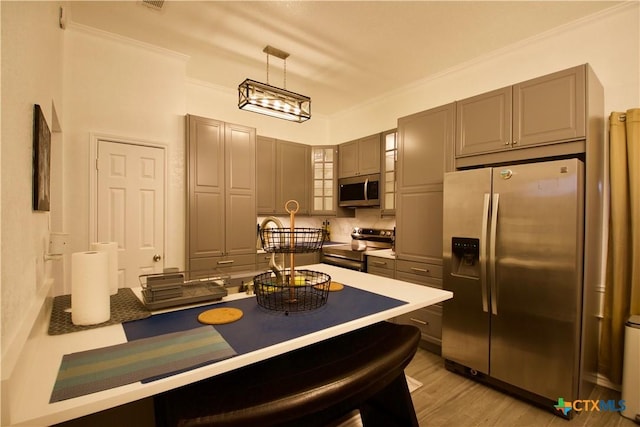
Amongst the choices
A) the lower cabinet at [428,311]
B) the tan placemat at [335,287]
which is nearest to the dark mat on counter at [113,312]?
the tan placemat at [335,287]

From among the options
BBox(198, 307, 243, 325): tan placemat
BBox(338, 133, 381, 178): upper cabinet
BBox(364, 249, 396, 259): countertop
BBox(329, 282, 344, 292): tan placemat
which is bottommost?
BBox(364, 249, 396, 259): countertop

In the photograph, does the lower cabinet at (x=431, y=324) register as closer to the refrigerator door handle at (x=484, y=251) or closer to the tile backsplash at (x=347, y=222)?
the refrigerator door handle at (x=484, y=251)

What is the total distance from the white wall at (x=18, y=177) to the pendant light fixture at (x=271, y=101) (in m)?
1.15

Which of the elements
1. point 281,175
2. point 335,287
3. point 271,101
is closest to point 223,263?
point 281,175

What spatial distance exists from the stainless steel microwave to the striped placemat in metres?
3.12

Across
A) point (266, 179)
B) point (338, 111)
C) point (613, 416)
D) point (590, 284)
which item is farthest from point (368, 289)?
point (338, 111)

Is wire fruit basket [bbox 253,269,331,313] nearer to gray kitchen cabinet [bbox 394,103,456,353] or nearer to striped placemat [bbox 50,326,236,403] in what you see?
striped placemat [bbox 50,326,236,403]

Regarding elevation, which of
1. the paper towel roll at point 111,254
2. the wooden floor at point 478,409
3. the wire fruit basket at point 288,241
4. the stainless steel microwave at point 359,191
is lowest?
the wooden floor at point 478,409

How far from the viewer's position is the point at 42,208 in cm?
130

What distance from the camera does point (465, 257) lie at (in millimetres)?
2486

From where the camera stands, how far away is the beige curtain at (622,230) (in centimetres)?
219

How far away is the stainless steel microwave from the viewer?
3.86 m

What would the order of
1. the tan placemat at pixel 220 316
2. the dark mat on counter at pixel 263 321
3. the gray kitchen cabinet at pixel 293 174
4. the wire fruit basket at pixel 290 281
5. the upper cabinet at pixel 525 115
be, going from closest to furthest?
1. the dark mat on counter at pixel 263 321
2. the tan placemat at pixel 220 316
3. the wire fruit basket at pixel 290 281
4. the upper cabinet at pixel 525 115
5. the gray kitchen cabinet at pixel 293 174

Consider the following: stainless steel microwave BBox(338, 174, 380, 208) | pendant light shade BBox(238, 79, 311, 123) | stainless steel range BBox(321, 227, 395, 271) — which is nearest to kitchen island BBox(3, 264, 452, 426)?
pendant light shade BBox(238, 79, 311, 123)
